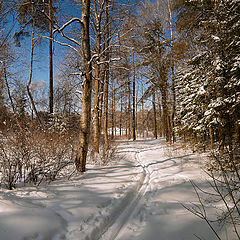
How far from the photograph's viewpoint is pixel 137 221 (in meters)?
2.72

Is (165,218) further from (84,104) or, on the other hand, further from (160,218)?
(84,104)

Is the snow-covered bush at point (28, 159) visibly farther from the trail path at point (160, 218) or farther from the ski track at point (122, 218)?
the trail path at point (160, 218)

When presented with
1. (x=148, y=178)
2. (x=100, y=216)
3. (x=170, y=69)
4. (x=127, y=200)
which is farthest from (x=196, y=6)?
(x=100, y=216)

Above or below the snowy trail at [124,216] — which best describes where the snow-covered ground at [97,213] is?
above

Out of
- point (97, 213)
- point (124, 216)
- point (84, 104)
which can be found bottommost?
point (124, 216)

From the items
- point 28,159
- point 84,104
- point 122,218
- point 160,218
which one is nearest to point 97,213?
point 122,218

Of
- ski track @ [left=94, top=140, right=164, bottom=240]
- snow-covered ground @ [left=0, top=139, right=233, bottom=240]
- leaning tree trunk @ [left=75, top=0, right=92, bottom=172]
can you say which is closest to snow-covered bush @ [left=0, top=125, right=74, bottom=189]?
snow-covered ground @ [left=0, top=139, right=233, bottom=240]

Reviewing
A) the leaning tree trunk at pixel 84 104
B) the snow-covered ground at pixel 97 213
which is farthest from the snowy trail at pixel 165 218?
the leaning tree trunk at pixel 84 104

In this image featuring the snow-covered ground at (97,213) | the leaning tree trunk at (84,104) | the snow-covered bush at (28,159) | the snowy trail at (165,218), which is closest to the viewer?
the snow-covered ground at (97,213)

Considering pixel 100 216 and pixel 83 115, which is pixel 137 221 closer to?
pixel 100 216

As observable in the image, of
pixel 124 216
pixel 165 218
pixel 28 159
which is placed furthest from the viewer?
pixel 28 159

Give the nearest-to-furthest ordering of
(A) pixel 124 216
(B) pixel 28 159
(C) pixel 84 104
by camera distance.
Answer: (A) pixel 124 216, (B) pixel 28 159, (C) pixel 84 104

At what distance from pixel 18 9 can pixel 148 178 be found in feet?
20.9

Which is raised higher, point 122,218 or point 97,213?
point 97,213
